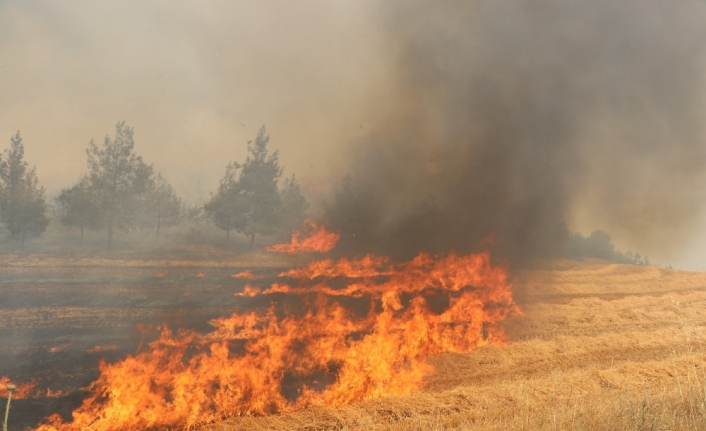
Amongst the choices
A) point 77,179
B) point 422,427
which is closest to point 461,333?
point 422,427

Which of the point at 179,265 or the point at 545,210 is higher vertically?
the point at 545,210

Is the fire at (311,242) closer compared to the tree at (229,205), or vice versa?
the fire at (311,242)

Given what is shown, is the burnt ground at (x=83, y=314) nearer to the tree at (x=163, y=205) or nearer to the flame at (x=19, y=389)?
the flame at (x=19, y=389)

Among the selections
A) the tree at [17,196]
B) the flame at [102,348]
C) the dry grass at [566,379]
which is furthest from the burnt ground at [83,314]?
the dry grass at [566,379]

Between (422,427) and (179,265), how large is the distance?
16495mm

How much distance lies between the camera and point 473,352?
10742mm

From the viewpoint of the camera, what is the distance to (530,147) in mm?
18547

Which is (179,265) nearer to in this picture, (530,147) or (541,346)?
(541,346)

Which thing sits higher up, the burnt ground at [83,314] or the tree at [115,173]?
the tree at [115,173]

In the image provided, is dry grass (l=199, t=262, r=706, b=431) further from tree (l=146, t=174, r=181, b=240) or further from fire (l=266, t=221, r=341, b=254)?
tree (l=146, t=174, r=181, b=240)

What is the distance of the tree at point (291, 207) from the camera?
77.8 ft

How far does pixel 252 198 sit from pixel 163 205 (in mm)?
7842

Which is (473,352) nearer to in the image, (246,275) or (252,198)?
(246,275)

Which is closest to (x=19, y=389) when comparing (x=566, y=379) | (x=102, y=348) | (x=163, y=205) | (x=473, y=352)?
(x=102, y=348)
